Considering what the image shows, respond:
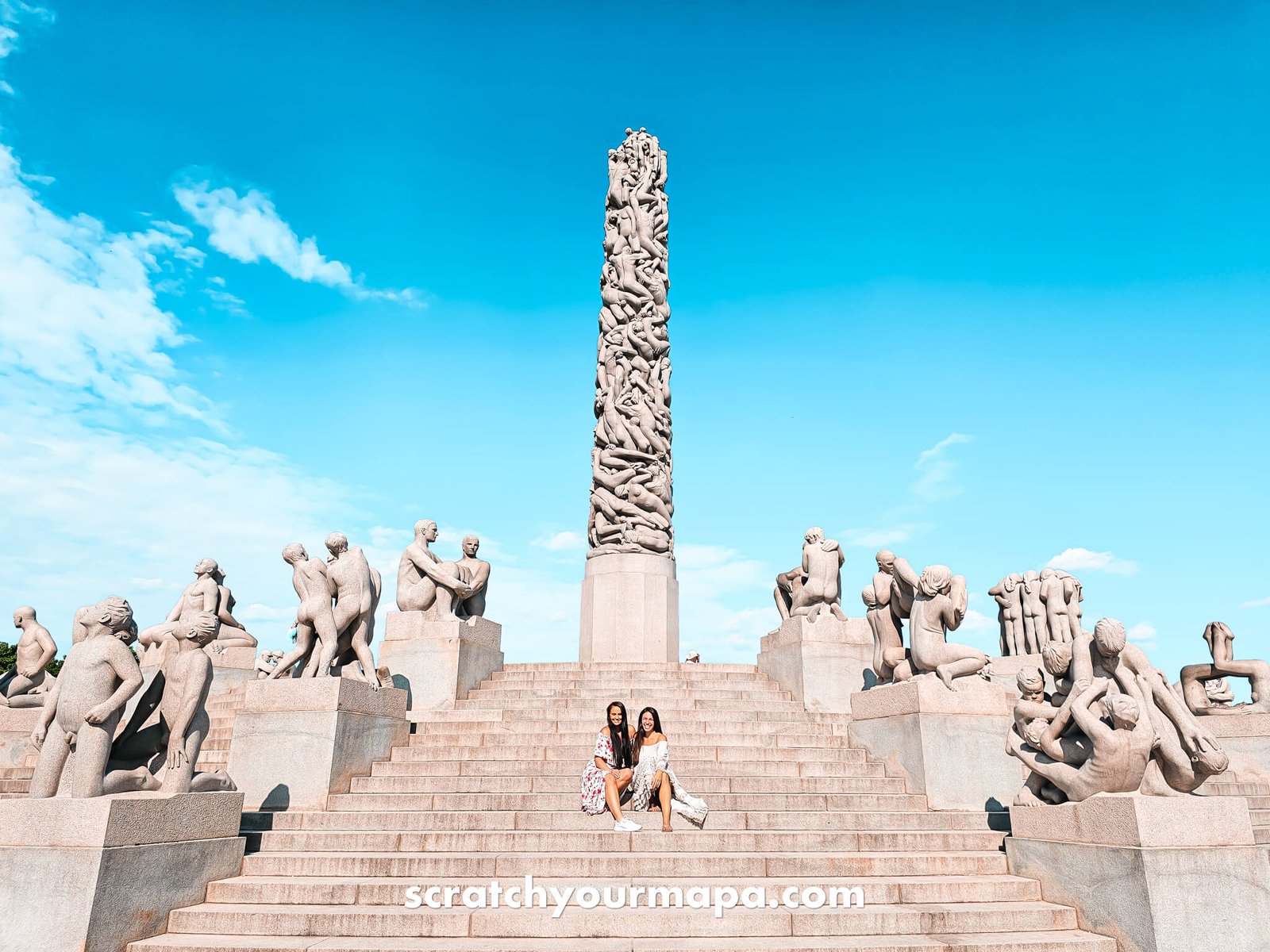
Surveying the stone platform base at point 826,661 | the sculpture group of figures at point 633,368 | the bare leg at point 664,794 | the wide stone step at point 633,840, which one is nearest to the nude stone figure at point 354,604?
the wide stone step at point 633,840

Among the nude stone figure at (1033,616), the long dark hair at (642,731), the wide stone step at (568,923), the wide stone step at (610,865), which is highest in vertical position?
the nude stone figure at (1033,616)

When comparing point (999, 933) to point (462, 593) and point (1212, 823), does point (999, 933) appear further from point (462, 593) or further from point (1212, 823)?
point (462, 593)

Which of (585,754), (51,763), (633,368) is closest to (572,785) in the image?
(585,754)

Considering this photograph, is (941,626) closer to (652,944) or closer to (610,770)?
(610,770)

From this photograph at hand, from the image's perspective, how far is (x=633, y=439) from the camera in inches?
703

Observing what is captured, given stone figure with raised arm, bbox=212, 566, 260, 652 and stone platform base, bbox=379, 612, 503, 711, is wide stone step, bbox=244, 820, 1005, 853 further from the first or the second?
stone figure with raised arm, bbox=212, 566, 260, 652

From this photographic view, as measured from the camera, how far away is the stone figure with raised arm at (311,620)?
936 cm

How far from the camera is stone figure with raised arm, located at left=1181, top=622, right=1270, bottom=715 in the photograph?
11234 millimetres

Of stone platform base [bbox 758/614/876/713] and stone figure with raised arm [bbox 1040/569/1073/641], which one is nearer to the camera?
stone platform base [bbox 758/614/876/713]

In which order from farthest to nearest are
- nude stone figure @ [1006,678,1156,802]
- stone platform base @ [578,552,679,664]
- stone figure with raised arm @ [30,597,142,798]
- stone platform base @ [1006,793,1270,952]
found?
1. stone platform base @ [578,552,679,664]
2. nude stone figure @ [1006,678,1156,802]
3. stone figure with raised arm @ [30,597,142,798]
4. stone platform base @ [1006,793,1270,952]

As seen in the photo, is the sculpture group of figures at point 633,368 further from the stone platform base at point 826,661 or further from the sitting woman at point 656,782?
the sitting woman at point 656,782

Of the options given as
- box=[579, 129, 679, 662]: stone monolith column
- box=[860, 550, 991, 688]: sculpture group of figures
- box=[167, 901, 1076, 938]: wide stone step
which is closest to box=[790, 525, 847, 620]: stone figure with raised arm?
box=[860, 550, 991, 688]: sculpture group of figures

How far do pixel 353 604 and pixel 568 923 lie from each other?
510cm

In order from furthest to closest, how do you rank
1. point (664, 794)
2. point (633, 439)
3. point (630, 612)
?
point (633, 439) → point (630, 612) → point (664, 794)
